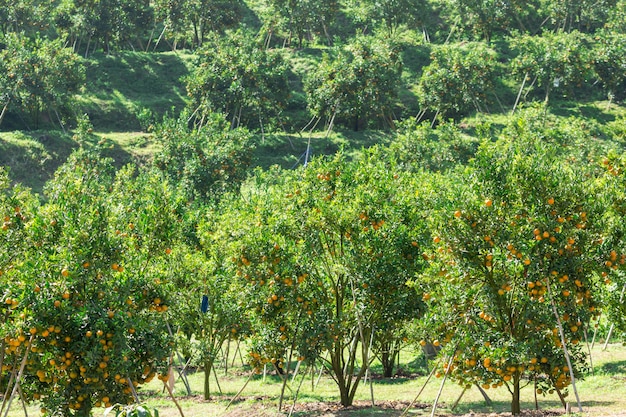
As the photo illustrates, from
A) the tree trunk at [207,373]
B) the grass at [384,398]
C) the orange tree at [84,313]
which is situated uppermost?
the orange tree at [84,313]

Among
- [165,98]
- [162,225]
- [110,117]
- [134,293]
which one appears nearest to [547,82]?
[165,98]

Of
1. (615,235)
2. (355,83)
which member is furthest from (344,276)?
(355,83)

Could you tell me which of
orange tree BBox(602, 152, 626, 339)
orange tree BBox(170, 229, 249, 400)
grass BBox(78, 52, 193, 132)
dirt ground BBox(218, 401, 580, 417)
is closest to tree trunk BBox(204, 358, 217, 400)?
orange tree BBox(170, 229, 249, 400)

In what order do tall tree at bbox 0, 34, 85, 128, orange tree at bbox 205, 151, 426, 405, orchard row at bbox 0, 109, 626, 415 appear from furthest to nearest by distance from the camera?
tall tree at bbox 0, 34, 85, 128, orange tree at bbox 205, 151, 426, 405, orchard row at bbox 0, 109, 626, 415

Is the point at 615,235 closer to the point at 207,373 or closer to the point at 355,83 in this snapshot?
the point at 207,373

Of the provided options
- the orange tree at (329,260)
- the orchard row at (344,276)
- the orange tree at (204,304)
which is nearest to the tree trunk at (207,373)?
the orange tree at (204,304)

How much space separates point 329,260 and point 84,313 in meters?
7.12

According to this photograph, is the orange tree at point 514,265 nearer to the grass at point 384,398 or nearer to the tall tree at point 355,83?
the grass at point 384,398

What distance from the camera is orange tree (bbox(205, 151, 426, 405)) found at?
1625 centimetres

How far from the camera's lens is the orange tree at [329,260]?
16250 millimetres

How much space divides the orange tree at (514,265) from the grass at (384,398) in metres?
1.99

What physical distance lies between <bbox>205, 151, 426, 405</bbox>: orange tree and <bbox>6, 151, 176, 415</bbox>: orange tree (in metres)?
3.34

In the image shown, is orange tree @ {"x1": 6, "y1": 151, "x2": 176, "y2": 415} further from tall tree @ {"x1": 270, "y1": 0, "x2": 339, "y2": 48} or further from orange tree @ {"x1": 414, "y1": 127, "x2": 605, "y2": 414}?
tall tree @ {"x1": 270, "y1": 0, "x2": 339, "y2": 48}

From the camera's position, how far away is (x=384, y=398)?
20500 millimetres
